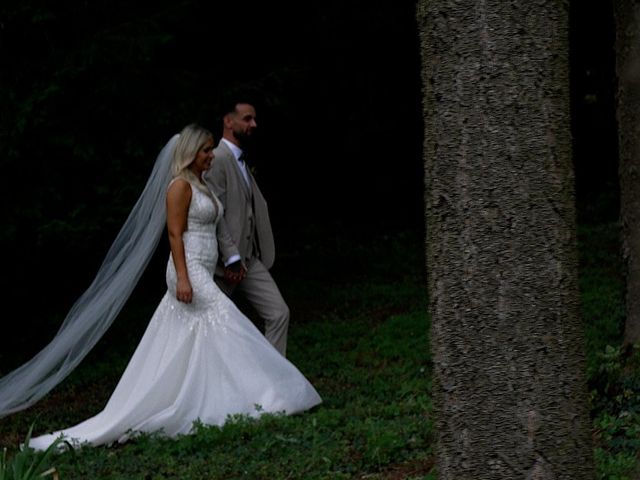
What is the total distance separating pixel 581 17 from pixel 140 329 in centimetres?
1015

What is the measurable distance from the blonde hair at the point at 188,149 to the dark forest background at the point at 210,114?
7.81 feet

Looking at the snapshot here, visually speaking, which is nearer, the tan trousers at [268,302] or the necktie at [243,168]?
the tan trousers at [268,302]

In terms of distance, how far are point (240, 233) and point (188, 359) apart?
3.93 ft

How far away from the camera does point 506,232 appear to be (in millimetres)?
4422

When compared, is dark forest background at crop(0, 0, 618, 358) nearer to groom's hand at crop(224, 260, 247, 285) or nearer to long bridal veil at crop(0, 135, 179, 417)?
long bridal veil at crop(0, 135, 179, 417)

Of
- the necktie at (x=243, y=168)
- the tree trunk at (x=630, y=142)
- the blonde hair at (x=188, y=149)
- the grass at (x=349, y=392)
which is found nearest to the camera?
the grass at (x=349, y=392)

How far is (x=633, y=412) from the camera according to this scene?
7.28 m

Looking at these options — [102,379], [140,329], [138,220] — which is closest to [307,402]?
[138,220]

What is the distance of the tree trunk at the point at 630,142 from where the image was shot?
29.7 ft

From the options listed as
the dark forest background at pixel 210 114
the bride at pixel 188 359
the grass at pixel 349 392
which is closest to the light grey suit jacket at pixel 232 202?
the bride at pixel 188 359

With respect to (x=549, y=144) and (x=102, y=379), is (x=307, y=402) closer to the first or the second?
(x=102, y=379)

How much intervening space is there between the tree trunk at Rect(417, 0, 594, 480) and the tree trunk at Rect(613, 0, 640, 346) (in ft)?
15.4

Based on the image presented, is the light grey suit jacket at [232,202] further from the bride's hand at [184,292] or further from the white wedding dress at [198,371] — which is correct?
the bride's hand at [184,292]

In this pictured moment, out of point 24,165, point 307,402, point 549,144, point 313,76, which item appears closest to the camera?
point 549,144
